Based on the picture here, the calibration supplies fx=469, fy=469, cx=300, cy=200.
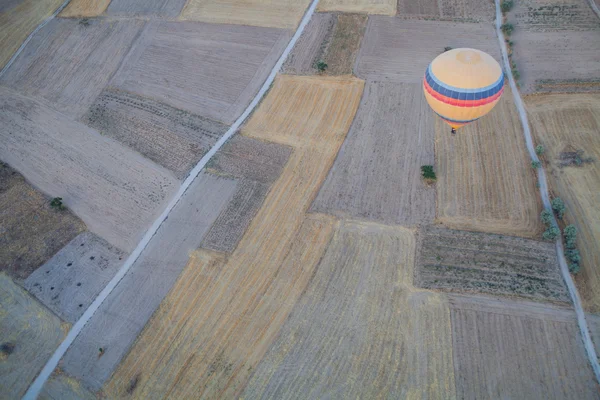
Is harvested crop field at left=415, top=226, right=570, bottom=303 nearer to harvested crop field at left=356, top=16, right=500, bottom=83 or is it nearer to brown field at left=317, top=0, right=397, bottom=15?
harvested crop field at left=356, top=16, right=500, bottom=83

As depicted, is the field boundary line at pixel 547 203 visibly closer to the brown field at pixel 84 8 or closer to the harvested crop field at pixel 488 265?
the harvested crop field at pixel 488 265

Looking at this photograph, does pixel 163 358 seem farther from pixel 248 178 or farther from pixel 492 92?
pixel 492 92

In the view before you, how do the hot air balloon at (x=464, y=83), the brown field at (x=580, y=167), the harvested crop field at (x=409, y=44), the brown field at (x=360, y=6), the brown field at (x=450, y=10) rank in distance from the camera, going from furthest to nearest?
1. the brown field at (x=360, y=6)
2. the brown field at (x=450, y=10)
3. the harvested crop field at (x=409, y=44)
4. the hot air balloon at (x=464, y=83)
5. the brown field at (x=580, y=167)

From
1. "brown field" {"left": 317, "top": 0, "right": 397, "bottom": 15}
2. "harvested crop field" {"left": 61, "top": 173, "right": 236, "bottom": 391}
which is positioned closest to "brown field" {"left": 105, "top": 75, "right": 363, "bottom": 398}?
"harvested crop field" {"left": 61, "top": 173, "right": 236, "bottom": 391}

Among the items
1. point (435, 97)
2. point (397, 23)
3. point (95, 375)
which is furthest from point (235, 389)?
point (397, 23)

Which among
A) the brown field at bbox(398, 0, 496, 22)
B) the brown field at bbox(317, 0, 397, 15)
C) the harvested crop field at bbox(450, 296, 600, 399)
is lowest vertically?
the harvested crop field at bbox(450, 296, 600, 399)

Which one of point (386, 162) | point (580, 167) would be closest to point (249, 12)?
point (386, 162)

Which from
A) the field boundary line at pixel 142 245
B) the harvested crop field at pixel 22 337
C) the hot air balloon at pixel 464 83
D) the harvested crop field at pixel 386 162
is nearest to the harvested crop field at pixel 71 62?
the field boundary line at pixel 142 245
